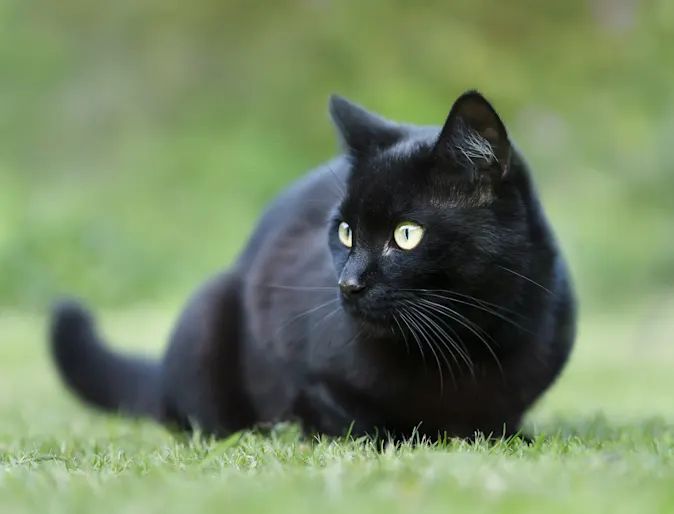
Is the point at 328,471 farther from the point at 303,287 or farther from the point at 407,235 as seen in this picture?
the point at 303,287

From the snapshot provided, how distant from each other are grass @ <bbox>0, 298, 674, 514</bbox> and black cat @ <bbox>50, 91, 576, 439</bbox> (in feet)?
0.49

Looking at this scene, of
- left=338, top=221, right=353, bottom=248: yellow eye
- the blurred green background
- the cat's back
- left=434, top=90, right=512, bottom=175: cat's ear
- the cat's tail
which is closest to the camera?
left=434, top=90, right=512, bottom=175: cat's ear

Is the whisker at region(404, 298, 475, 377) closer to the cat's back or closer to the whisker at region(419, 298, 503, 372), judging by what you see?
the whisker at region(419, 298, 503, 372)

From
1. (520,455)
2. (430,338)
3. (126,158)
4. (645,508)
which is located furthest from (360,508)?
(126,158)

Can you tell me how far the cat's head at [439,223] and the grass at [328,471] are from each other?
0.29 metres

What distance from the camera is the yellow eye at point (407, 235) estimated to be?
1514 mm

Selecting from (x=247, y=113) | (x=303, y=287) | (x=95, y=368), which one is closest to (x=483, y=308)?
(x=303, y=287)

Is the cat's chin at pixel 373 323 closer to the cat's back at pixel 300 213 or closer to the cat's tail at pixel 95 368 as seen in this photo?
the cat's back at pixel 300 213

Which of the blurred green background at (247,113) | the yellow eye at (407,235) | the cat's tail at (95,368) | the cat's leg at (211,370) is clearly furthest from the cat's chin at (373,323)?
the blurred green background at (247,113)

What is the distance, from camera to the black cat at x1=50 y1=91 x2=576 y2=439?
151 centimetres

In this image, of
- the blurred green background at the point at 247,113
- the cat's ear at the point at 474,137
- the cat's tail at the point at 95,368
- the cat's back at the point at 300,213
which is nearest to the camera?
the cat's ear at the point at 474,137

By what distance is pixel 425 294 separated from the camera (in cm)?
151

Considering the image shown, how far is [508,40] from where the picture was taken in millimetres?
4199

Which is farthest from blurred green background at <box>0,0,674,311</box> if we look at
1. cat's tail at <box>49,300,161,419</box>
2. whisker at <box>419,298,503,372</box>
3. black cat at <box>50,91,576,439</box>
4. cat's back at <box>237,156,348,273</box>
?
whisker at <box>419,298,503,372</box>
